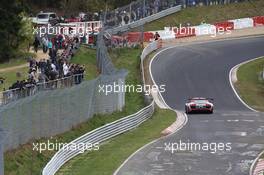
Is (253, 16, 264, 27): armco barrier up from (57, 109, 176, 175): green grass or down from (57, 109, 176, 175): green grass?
up

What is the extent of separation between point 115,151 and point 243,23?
4794cm

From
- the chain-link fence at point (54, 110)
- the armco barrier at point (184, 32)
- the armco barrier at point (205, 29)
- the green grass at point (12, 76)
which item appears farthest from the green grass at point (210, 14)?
the chain-link fence at point (54, 110)

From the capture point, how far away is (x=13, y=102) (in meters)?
27.0

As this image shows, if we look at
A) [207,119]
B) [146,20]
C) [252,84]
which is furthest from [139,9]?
[207,119]

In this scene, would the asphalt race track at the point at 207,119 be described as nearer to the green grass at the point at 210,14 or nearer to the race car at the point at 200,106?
the race car at the point at 200,106

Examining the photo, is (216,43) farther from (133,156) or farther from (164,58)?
(133,156)

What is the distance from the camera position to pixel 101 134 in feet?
120

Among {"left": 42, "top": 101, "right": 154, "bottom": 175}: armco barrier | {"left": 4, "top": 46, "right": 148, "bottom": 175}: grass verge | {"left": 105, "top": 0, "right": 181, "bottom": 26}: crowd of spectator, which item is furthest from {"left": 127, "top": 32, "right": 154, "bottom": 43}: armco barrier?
{"left": 42, "top": 101, "right": 154, "bottom": 175}: armco barrier

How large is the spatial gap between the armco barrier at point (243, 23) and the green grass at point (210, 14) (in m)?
2.48

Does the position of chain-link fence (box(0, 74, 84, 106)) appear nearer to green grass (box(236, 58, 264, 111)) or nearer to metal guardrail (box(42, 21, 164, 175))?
metal guardrail (box(42, 21, 164, 175))

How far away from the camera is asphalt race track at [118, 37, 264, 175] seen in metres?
30.9

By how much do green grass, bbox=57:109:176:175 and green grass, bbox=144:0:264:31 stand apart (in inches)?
1382

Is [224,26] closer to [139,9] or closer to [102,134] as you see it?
[139,9]

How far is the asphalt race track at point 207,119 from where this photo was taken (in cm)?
3092
